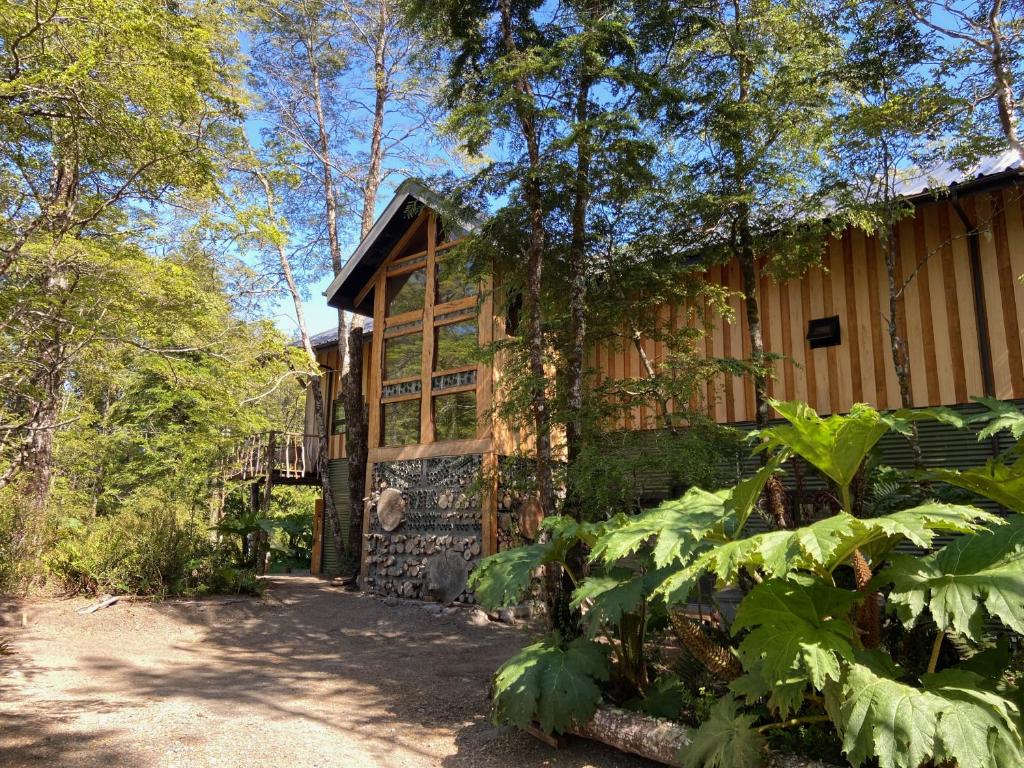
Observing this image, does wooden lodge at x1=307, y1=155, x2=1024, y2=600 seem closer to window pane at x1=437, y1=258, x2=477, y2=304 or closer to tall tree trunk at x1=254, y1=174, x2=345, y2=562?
window pane at x1=437, y1=258, x2=477, y2=304

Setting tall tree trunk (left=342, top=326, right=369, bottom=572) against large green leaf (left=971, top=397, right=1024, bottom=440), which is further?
tall tree trunk (left=342, top=326, right=369, bottom=572)

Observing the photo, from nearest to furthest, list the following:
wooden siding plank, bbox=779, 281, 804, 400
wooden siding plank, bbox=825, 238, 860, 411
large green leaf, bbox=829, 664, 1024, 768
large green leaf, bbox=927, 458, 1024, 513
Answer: large green leaf, bbox=829, 664, 1024, 768 → large green leaf, bbox=927, 458, 1024, 513 → wooden siding plank, bbox=825, 238, 860, 411 → wooden siding plank, bbox=779, 281, 804, 400

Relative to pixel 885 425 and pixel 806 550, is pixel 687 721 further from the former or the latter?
pixel 885 425

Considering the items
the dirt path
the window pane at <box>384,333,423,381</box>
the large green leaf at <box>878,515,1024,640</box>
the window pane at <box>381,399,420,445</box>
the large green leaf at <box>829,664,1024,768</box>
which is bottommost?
the dirt path

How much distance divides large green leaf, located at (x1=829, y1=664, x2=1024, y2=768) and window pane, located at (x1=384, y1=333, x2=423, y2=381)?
972 centimetres

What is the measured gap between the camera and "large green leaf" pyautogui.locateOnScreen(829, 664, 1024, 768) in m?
2.67

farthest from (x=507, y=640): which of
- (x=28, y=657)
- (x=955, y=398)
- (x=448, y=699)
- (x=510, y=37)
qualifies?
(x=510, y=37)

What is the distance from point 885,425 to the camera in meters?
3.32

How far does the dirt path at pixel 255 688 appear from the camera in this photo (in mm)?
4352

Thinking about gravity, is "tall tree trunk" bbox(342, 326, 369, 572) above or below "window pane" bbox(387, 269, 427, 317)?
below

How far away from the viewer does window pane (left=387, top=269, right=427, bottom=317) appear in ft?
40.5

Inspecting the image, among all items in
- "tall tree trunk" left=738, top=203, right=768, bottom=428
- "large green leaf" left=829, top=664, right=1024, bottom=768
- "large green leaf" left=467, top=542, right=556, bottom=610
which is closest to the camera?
"large green leaf" left=829, top=664, right=1024, bottom=768

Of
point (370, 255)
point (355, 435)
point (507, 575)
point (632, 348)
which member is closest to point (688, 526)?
point (507, 575)

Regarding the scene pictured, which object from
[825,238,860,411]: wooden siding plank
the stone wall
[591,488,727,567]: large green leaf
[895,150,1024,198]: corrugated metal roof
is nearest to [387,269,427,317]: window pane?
the stone wall
